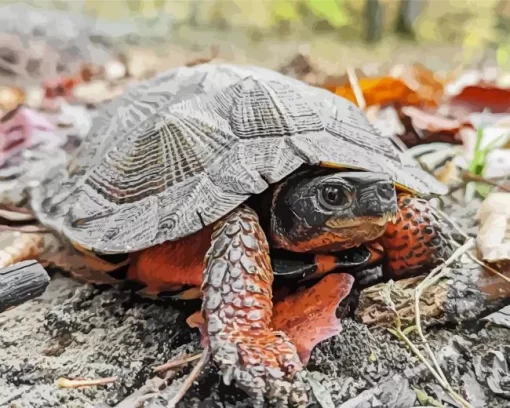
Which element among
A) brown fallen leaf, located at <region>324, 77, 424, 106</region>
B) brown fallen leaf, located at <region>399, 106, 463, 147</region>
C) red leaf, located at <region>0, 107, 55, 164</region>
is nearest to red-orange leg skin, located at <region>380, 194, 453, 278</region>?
brown fallen leaf, located at <region>399, 106, 463, 147</region>

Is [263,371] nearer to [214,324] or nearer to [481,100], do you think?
[214,324]

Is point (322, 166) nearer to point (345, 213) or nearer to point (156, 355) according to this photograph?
point (345, 213)

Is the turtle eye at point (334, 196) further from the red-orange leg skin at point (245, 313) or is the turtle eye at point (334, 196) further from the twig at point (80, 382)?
the twig at point (80, 382)

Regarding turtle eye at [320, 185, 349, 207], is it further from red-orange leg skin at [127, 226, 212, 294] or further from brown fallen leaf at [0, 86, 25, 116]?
brown fallen leaf at [0, 86, 25, 116]

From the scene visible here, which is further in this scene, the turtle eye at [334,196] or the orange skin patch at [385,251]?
the orange skin patch at [385,251]

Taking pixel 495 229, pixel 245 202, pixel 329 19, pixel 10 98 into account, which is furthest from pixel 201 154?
pixel 329 19

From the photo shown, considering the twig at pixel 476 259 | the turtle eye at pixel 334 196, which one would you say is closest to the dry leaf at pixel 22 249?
the turtle eye at pixel 334 196
